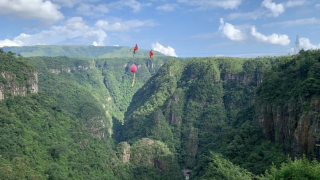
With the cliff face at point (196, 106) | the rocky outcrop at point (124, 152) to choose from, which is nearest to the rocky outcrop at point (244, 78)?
the cliff face at point (196, 106)

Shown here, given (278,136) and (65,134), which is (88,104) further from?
(278,136)

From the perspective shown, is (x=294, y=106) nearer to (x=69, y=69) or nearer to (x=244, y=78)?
(x=244, y=78)

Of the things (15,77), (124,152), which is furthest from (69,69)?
(15,77)

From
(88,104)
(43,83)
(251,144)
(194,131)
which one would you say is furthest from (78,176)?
(43,83)

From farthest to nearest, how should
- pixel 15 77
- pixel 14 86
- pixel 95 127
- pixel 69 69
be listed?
1. pixel 69 69
2. pixel 95 127
3. pixel 15 77
4. pixel 14 86

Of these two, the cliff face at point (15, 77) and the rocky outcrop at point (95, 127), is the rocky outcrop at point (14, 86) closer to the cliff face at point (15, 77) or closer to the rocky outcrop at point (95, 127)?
the cliff face at point (15, 77)
